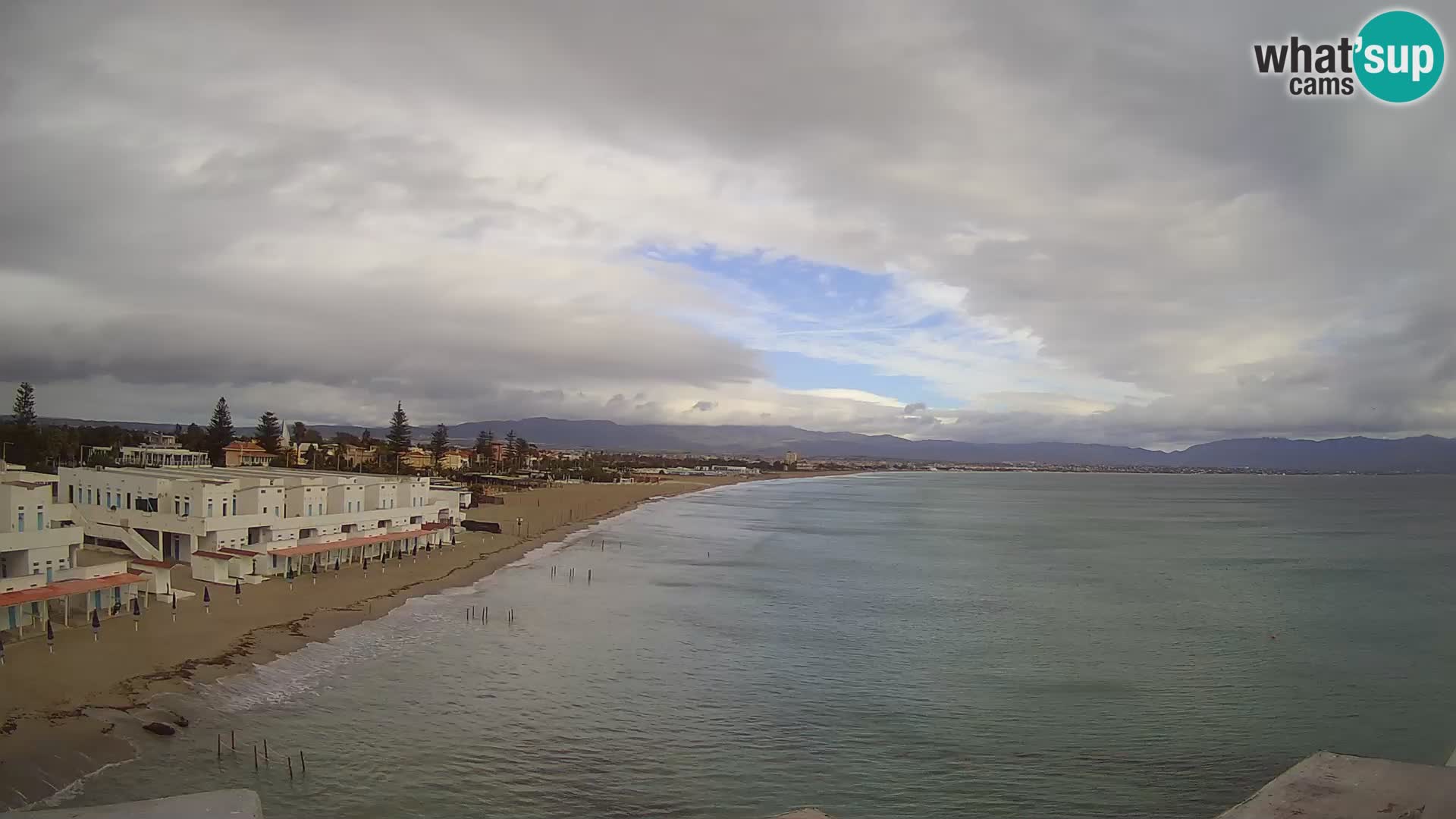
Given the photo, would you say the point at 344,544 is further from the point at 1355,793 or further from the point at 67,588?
the point at 1355,793

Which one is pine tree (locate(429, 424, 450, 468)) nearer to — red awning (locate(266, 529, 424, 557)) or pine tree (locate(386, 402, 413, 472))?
pine tree (locate(386, 402, 413, 472))

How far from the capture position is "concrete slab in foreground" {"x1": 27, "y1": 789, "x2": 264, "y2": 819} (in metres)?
11.7

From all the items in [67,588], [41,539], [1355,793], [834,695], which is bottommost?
[834,695]

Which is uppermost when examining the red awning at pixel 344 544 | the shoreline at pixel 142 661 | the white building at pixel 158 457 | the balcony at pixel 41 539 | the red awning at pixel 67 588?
the white building at pixel 158 457

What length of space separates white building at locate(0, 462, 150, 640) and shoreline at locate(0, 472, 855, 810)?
0.87m

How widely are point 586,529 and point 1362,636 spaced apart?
1868 inches

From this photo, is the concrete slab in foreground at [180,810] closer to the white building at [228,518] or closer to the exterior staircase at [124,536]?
the white building at [228,518]

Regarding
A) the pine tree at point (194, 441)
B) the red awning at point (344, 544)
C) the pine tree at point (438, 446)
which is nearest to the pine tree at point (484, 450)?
the pine tree at point (438, 446)

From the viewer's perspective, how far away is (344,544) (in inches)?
1460

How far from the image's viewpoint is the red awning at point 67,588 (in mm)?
21328

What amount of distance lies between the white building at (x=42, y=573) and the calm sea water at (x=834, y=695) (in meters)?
5.94

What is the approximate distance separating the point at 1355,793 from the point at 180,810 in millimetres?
17987

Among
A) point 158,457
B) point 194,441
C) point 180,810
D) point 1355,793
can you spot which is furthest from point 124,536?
point 194,441

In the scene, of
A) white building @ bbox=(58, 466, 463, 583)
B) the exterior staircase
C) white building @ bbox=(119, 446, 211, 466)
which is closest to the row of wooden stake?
white building @ bbox=(58, 466, 463, 583)
